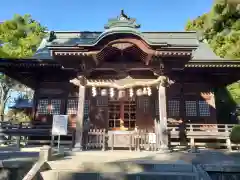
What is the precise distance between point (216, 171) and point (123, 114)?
6.15 m

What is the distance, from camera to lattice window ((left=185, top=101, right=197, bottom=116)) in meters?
11.5

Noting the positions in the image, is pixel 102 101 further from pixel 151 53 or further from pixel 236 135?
pixel 236 135

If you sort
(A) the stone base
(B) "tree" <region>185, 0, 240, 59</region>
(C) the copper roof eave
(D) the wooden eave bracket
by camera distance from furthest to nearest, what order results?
(B) "tree" <region>185, 0, 240, 59</region> → (D) the wooden eave bracket → (C) the copper roof eave → (A) the stone base

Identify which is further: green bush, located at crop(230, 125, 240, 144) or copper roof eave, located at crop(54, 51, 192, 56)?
green bush, located at crop(230, 125, 240, 144)

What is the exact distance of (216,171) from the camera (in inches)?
235

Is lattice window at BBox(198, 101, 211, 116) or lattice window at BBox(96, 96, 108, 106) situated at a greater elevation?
lattice window at BBox(96, 96, 108, 106)

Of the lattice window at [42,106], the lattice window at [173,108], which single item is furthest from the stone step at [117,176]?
the lattice window at [42,106]

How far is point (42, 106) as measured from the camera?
12.1 metres

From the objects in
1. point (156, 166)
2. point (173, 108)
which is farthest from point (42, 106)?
point (156, 166)

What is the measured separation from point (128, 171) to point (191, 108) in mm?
7210

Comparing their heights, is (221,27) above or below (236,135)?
above

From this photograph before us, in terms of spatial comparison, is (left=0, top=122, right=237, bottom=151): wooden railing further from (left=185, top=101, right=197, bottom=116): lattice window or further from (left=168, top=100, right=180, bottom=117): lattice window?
(left=185, top=101, right=197, bottom=116): lattice window

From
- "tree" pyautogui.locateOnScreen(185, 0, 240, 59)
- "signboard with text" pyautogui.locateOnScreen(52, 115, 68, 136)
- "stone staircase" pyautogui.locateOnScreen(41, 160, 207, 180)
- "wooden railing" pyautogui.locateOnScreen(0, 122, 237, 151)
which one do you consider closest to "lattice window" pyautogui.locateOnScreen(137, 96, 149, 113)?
"wooden railing" pyautogui.locateOnScreen(0, 122, 237, 151)

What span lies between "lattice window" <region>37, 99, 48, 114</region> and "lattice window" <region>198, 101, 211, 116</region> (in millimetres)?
9182
